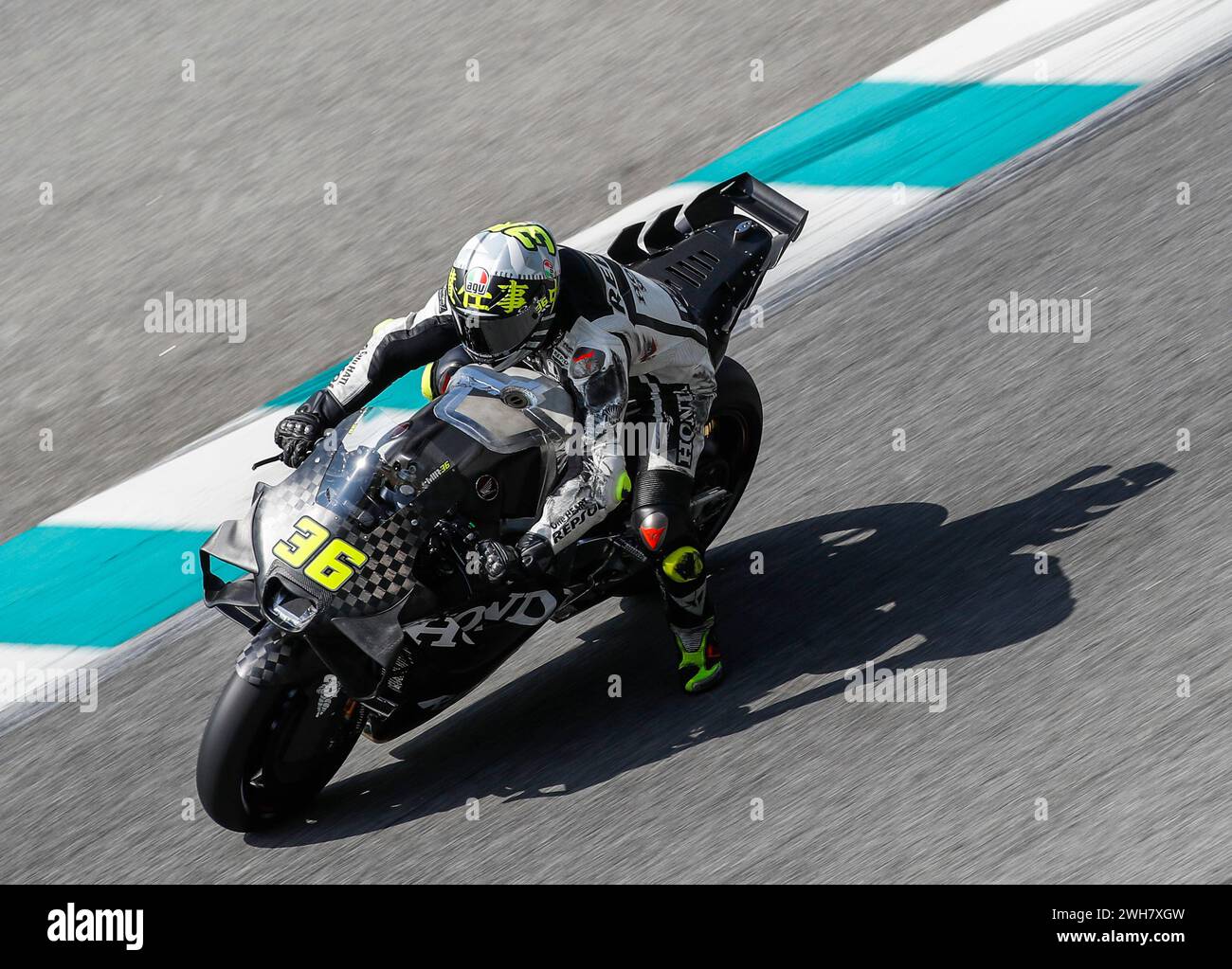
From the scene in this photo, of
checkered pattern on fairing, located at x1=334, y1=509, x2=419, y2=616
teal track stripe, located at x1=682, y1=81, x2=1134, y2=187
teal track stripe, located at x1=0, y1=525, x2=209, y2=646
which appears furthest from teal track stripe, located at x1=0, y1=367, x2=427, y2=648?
teal track stripe, located at x1=682, y1=81, x2=1134, y2=187

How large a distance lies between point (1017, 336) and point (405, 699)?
12.7ft

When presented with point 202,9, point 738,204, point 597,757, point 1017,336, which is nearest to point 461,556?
point 597,757

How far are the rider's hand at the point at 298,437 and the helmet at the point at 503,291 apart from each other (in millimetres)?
657

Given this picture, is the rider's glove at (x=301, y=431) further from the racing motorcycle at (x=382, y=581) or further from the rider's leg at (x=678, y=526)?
the rider's leg at (x=678, y=526)

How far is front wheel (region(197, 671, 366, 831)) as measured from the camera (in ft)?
17.0

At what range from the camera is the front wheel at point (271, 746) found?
17.0 ft

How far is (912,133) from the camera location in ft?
30.3

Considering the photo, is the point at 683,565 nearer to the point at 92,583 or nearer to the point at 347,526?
the point at 347,526

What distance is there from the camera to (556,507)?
5.39 m

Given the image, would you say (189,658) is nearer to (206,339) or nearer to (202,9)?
(206,339)

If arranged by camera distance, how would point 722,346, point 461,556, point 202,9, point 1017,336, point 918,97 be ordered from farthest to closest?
1. point 202,9
2. point 918,97
3. point 1017,336
4. point 722,346
5. point 461,556

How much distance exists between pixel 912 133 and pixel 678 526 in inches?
172

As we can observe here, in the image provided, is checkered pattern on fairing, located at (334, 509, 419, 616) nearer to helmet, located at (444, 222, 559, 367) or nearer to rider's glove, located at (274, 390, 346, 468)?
rider's glove, located at (274, 390, 346, 468)

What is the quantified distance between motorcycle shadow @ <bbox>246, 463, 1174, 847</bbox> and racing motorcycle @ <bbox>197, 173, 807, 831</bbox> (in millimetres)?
374
